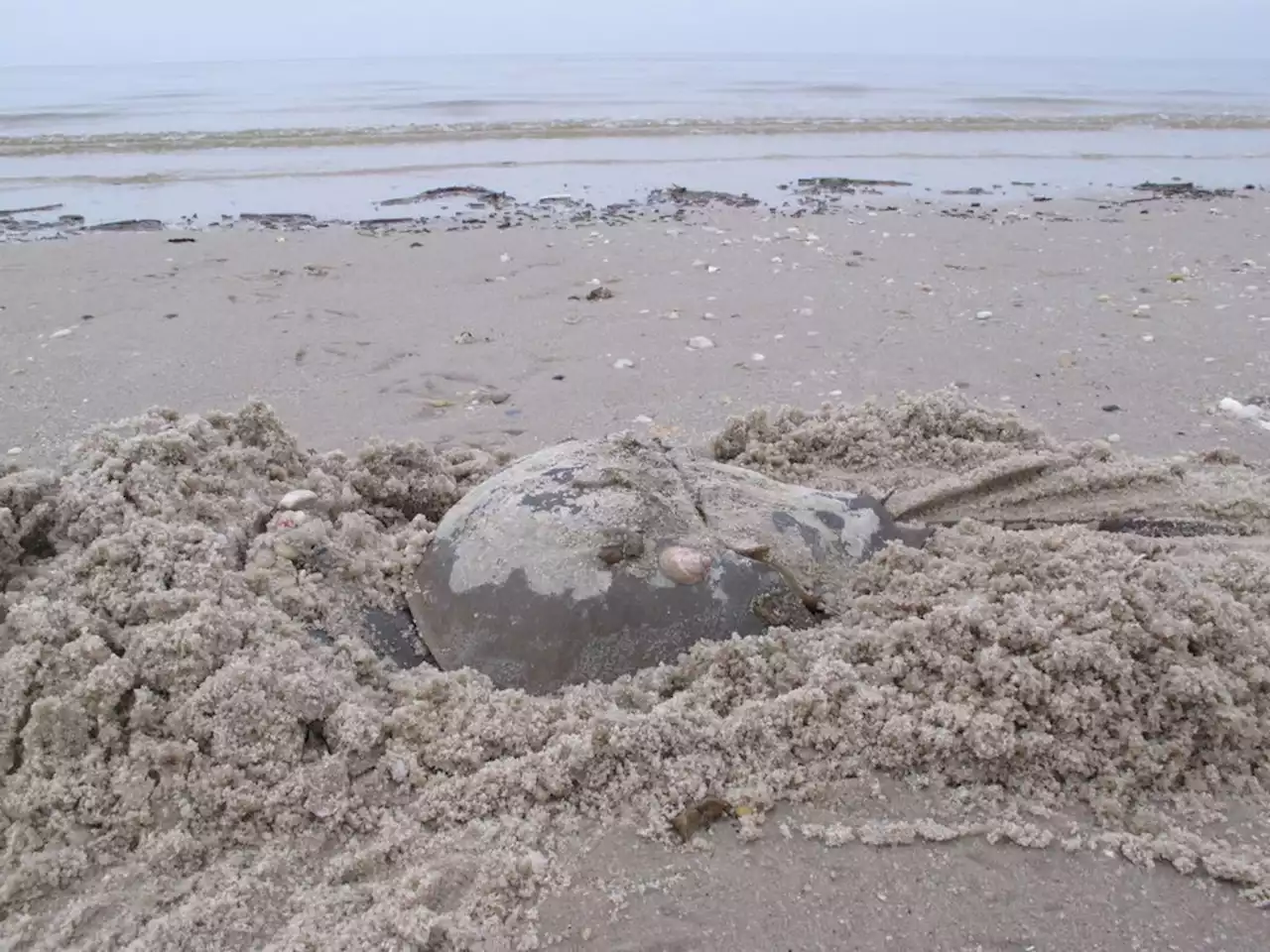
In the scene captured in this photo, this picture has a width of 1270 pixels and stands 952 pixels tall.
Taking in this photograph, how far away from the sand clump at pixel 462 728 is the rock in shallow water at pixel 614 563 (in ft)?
0.38

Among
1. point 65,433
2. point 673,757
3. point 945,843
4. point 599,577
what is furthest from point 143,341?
point 945,843

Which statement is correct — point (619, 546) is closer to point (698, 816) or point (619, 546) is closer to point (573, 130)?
point (698, 816)

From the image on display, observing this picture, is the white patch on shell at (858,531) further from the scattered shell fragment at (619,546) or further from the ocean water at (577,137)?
the ocean water at (577,137)

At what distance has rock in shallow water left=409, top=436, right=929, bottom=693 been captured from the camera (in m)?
2.32

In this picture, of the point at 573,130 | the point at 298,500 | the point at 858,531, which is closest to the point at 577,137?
the point at 573,130

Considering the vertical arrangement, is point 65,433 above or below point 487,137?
below

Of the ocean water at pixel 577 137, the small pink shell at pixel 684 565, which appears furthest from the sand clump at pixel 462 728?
the ocean water at pixel 577 137

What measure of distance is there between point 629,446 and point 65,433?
2.69 meters

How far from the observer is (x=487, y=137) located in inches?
511

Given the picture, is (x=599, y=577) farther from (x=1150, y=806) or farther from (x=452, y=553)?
(x=1150, y=806)

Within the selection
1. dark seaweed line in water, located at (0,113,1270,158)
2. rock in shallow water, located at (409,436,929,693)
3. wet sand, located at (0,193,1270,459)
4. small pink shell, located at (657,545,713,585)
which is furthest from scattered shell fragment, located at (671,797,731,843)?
dark seaweed line in water, located at (0,113,1270,158)

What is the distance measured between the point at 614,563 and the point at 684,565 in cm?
18

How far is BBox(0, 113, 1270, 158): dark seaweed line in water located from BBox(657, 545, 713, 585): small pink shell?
11607mm

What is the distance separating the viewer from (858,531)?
2693 millimetres
